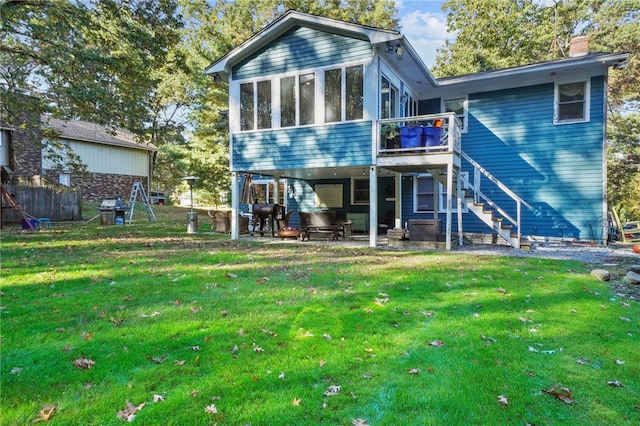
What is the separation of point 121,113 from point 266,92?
473cm

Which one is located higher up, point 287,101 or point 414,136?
point 287,101

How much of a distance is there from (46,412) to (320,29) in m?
10.2

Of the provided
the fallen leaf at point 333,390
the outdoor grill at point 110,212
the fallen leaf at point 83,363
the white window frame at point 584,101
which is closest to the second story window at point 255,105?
the outdoor grill at point 110,212

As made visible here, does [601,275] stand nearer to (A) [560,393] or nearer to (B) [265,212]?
(A) [560,393]

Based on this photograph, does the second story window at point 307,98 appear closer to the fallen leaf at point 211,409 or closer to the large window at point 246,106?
the large window at point 246,106

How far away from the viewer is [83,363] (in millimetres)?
2906

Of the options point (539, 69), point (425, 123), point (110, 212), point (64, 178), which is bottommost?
point (110, 212)

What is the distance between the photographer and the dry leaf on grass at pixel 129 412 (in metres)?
2.26

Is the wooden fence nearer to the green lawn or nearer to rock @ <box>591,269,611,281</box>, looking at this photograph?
the green lawn

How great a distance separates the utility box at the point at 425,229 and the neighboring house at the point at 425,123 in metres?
0.61

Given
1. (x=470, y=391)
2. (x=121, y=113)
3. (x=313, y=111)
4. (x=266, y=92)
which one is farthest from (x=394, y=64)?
(x=470, y=391)

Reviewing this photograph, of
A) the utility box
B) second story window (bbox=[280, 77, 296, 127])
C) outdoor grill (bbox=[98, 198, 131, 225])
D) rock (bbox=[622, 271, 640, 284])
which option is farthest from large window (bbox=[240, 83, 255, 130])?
rock (bbox=[622, 271, 640, 284])

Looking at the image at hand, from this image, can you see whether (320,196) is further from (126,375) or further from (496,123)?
(126,375)

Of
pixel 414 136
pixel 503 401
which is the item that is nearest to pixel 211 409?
pixel 503 401
